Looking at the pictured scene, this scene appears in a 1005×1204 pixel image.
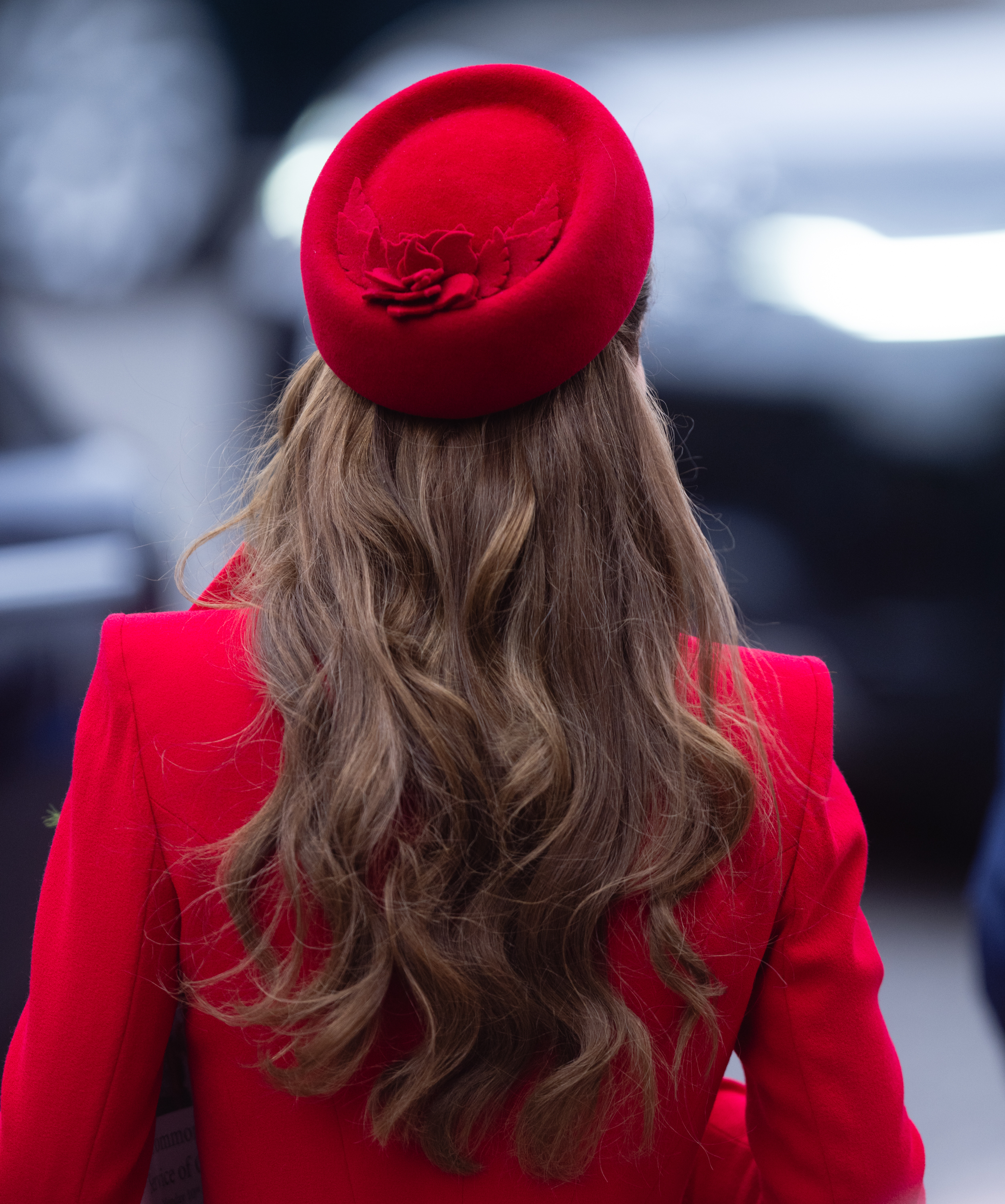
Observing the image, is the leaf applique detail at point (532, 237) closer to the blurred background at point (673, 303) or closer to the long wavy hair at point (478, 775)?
the long wavy hair at point (478, 775)

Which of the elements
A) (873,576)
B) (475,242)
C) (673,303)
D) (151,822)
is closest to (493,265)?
(475,242)

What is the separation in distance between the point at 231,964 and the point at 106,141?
1.28 metres

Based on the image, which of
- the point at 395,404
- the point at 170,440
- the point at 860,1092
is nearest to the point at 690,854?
the point at 860,1092

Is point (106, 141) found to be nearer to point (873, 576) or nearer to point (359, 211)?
point (359, 211)

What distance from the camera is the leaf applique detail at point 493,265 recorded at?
57 cm

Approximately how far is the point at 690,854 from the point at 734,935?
8cm

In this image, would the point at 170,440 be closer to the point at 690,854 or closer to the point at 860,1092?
the point at 690,854

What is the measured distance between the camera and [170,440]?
4.75 ft

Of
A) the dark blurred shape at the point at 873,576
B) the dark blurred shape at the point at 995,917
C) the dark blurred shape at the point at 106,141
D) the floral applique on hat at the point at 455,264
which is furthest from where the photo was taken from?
the dark blurred shape at the point at 873,576

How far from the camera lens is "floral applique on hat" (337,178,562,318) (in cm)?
56

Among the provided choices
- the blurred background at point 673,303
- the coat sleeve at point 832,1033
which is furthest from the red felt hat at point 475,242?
the blurred background at point 673,303

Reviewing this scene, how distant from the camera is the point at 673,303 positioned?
5.01ft

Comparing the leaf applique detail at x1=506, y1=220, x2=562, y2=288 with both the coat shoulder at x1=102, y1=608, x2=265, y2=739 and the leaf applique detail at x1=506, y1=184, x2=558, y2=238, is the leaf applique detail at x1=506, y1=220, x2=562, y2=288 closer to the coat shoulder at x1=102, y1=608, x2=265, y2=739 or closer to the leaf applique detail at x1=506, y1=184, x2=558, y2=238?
the leaf applique detail at x1=506, y1=184, x2=558, y2=238

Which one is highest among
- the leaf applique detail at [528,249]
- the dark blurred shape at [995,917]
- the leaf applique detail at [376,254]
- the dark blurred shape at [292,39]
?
the dark blurred shape at [292,39]
